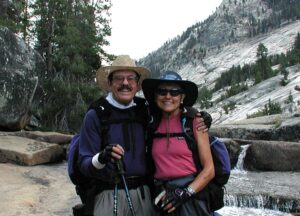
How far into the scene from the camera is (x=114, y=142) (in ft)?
11.8

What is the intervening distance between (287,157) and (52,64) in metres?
16.1

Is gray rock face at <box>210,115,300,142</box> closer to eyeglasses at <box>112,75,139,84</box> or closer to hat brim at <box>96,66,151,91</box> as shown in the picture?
hat brim at <box>96,66,151,91</box>

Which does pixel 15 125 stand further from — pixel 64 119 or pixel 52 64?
pixel 52 64

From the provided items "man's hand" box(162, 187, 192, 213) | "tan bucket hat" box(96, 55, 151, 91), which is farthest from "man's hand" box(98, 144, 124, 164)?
"tan bucket hat" box(96, 55, 151, 91)

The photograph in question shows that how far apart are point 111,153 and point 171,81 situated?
2.78 ft

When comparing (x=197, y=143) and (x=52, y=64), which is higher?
(x=52, y=64)

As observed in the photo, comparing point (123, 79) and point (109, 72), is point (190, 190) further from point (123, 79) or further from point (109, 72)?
point (109, 72)

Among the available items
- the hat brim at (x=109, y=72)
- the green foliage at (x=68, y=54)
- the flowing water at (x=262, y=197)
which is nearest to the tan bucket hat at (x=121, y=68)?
the hat brim at (x=109, y=72)

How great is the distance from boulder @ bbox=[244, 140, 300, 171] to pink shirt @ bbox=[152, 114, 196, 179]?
42.0 feet

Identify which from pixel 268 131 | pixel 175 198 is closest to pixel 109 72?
pixel 175 198

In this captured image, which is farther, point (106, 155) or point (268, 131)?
point (268, 131)

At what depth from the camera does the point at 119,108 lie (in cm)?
370

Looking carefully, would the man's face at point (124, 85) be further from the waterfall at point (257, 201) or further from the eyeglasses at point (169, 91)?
the waterfall at point (257, 201)

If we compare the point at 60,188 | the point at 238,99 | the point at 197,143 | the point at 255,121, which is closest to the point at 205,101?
the point at 238,99
